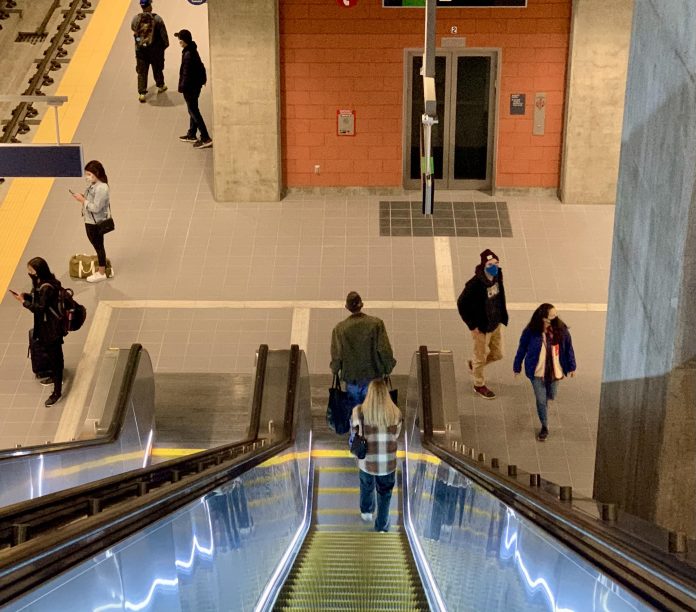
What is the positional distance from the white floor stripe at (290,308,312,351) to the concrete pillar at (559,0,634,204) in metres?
4.04

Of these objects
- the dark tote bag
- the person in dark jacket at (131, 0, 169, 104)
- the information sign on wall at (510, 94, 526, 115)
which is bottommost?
the dark tote bag

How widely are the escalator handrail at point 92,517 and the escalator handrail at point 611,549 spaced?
1337 mm

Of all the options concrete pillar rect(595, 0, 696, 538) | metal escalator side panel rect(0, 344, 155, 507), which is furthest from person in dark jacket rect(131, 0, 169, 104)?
concrete pillar rect(595, 0, 696, 538)

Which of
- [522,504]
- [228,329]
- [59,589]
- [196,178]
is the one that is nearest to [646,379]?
[522,504]

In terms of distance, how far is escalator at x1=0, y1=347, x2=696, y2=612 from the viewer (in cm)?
372

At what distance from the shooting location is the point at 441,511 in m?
7.82

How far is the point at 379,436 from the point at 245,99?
742 centimetres

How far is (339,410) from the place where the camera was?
1024 cm

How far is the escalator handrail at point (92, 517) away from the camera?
3406mm

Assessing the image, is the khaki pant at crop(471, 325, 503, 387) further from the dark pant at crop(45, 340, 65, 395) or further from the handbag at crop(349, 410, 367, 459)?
the dark pant at crop(45, 340, 65, 395)

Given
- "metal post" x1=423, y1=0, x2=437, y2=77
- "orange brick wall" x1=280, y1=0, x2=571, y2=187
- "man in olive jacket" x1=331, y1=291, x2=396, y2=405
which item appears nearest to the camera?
"metal post" x1=423, y1=0, x2=437, y2=77

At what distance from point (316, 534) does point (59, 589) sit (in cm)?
619

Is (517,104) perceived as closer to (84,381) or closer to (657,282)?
(84,381)

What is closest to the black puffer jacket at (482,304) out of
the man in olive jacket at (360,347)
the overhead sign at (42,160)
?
the man in olive jacket at (360,347)
